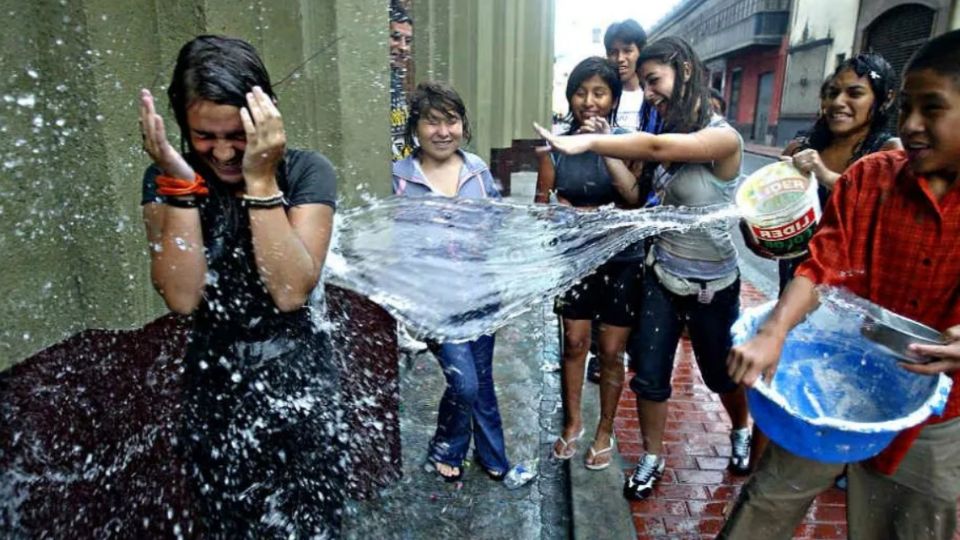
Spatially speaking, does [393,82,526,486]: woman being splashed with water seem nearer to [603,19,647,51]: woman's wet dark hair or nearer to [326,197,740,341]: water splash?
[326,197,740,341]: water splash

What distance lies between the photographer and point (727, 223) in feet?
9.41

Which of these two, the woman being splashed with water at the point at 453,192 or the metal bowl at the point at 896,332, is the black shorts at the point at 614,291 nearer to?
the woman being splashed with water at the point at 453,192

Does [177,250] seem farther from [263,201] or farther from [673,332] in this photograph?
[673,332]

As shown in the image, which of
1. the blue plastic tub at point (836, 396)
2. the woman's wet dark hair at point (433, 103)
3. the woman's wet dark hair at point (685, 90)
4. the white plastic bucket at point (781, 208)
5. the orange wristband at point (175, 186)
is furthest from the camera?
the woman's wet dark hair at point (433, 103)

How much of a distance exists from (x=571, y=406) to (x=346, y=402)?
1.45 metres

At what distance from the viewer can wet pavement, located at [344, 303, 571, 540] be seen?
2979 mm

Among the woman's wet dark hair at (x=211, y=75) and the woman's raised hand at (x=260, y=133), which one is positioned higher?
the woman's wet dark hair at (x=211, y=75)

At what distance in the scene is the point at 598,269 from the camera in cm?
322

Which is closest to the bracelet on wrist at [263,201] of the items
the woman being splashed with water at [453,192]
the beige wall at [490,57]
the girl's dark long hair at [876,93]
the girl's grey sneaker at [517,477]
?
the woman being splashed with water at [453,192]

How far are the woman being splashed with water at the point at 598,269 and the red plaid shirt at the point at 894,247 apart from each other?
45.5 inches

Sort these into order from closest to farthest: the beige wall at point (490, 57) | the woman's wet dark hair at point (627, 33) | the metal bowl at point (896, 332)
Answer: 1. the metal bowl at point (896, 332)
2. the woman's wet dark hair at point (627, 33)
3. the beige wall at point (490, 57)

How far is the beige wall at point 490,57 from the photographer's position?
5.05 meters

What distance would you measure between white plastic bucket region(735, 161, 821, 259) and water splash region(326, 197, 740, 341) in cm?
10

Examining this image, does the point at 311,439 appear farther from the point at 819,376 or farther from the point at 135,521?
the point at 819,376
